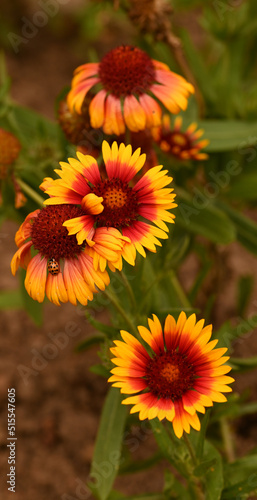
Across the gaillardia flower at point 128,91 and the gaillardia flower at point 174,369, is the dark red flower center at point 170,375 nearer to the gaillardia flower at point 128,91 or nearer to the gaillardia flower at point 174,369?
the gaillardia flower at point 174,369

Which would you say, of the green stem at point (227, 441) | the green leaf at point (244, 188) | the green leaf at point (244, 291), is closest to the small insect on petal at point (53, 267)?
the green stem at point (227, 441)

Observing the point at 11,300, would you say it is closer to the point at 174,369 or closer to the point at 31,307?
the point at 31,307

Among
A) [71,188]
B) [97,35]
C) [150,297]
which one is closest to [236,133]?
[150,297]

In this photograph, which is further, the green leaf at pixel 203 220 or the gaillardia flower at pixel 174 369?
the green leaf at pixel 203 220

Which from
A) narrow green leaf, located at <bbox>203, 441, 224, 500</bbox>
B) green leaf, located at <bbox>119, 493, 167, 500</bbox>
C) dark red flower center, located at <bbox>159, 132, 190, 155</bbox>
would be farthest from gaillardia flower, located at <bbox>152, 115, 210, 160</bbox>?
green leaf, located at <bbox>119, 493, 167, 500</bbox>

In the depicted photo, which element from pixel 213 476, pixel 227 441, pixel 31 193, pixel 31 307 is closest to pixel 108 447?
pixel 213 476
